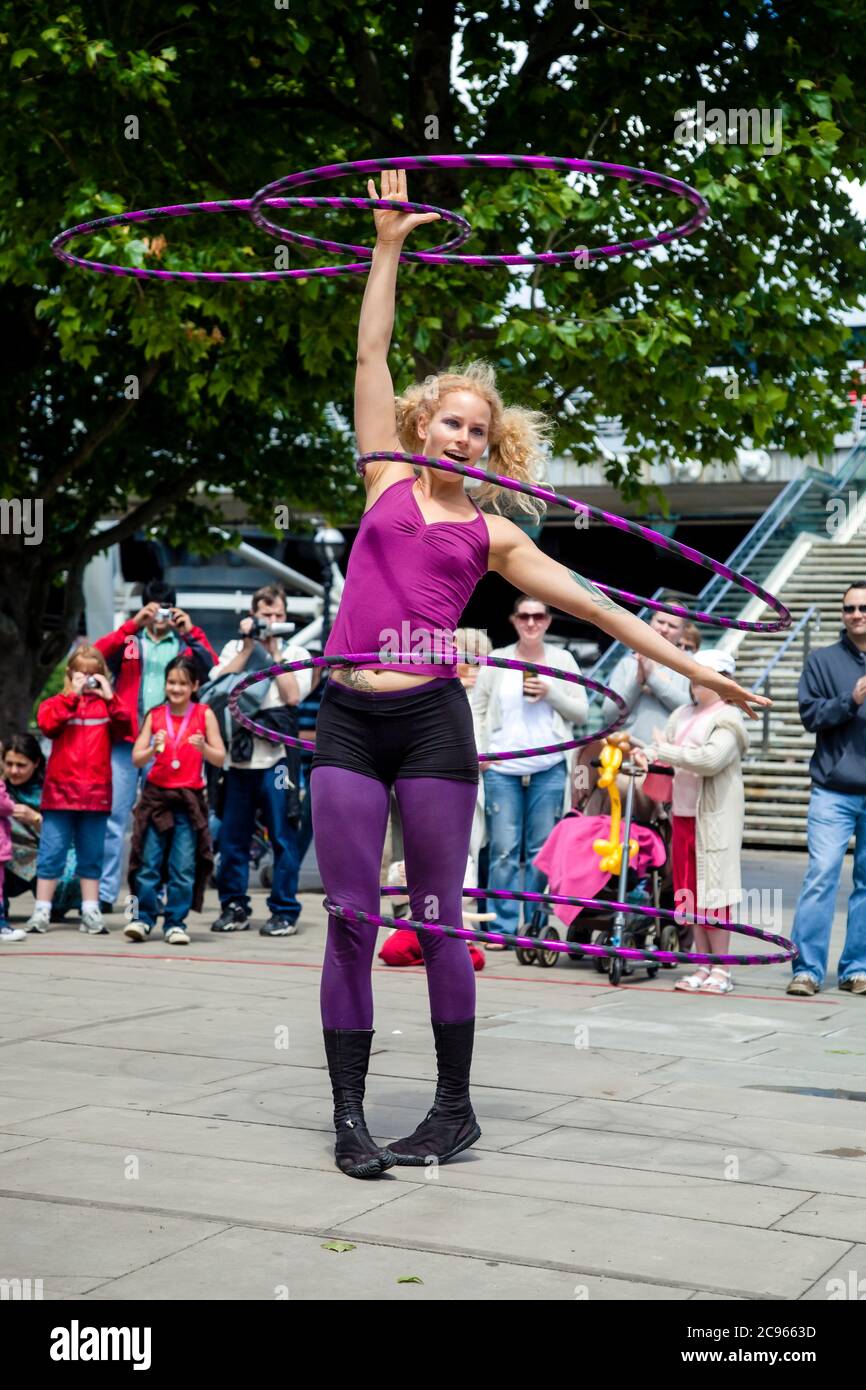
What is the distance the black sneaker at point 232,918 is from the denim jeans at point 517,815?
6.00 feet

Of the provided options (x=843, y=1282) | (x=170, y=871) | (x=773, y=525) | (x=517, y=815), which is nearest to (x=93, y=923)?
(x=170, y=871)

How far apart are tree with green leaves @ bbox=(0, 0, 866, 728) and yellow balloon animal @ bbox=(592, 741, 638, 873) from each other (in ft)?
11.9

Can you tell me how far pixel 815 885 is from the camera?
9.44m

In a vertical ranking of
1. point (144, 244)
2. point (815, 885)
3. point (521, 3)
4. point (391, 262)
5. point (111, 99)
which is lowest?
point (815, 885)

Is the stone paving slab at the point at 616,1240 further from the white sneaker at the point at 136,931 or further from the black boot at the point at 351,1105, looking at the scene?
the white sneaker at the point at 136,931

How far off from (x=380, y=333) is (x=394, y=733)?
1264 mm

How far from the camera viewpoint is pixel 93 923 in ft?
36.4

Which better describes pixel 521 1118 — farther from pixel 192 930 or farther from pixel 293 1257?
pixel 192 930

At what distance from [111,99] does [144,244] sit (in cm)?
165

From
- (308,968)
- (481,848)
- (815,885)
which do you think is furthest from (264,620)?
(815,885)

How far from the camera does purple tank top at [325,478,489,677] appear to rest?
207 inches

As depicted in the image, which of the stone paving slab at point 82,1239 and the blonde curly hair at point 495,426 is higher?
the blonde curly hair at point 495,426

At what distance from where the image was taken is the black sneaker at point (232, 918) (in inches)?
453

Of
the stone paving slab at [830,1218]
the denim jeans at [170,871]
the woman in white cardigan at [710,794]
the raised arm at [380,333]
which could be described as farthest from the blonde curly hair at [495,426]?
the denim jeans at [170,871]
